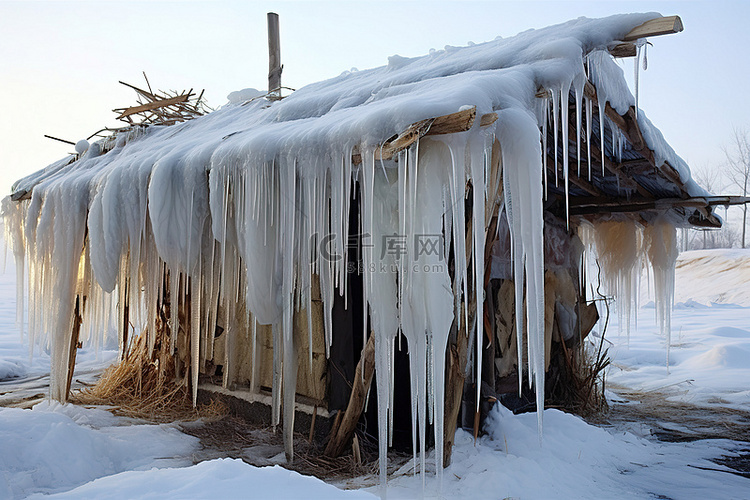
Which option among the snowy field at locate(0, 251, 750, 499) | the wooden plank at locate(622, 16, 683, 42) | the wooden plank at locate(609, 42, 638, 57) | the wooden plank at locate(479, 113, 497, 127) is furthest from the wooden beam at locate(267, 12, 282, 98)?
the wooden plank at locate(479, 113, 497, 127)

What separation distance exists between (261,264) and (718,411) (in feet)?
18.2

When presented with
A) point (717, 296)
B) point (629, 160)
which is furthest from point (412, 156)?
point (717, 296)

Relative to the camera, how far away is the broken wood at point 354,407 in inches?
140

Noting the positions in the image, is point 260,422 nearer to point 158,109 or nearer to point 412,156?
point 412,156

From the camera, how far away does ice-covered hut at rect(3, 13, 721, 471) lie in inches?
90.0

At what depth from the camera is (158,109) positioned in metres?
6.09

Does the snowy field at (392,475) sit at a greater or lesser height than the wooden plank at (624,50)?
lesser

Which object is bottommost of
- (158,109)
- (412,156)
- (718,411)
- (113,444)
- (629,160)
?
(718,411)

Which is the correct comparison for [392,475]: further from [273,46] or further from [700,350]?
[700,350]

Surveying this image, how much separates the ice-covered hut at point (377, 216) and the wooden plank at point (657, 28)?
0.4 inches

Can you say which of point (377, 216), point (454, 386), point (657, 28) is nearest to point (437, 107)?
point (377, 216)

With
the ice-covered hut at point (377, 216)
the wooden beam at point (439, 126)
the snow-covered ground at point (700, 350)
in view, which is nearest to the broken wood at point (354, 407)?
the ice-covered hut at point (377, 216)

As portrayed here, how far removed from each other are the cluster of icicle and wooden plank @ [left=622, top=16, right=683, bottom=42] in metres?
3.87

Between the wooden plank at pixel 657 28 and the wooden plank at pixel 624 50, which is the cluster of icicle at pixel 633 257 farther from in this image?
the wooden plank at pixel 657 28
